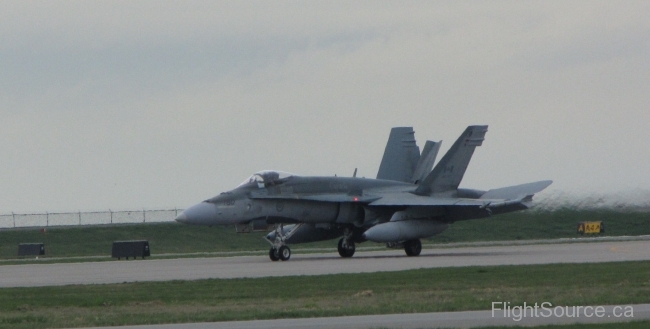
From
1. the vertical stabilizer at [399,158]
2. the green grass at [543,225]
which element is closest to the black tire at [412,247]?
the vertical stabilizer at [399,158]

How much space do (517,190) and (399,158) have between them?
6.53 meters

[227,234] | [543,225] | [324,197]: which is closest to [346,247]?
[324,197]

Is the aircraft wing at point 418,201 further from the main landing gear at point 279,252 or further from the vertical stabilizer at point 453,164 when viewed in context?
the main landing gear at point 279,252

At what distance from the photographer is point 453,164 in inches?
1428

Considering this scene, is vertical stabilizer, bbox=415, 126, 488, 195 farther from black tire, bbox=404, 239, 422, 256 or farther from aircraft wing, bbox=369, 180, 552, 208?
black tire, bbox=404, 239, 422, 256

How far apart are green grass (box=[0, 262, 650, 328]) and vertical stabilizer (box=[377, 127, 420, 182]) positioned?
17.2m

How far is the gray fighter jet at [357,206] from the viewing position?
32.5 metres

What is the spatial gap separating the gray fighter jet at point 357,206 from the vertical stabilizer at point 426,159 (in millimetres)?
2945

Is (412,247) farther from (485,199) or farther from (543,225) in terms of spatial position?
(543,225)

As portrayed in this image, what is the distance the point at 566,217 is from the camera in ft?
148

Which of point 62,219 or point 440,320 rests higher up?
Answer: point 62,219

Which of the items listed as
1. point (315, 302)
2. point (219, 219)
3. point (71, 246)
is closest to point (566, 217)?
point (219, 219)

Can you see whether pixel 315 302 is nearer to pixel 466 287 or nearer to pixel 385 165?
pixel 466 287

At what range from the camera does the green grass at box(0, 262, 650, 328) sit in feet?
51.1
